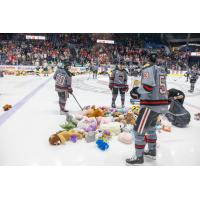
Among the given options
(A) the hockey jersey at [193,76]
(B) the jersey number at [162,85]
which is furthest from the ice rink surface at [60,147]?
(A) the hockey jersey at [193,76]

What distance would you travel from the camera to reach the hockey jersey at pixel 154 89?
2598mm

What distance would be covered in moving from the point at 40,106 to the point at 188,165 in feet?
Result: 12.4

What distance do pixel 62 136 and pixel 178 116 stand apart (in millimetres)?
2103

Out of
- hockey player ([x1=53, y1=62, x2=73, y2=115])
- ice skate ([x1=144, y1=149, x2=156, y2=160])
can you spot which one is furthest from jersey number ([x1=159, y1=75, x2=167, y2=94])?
hockey player ([x1=53, y1=62, x2=73, y2=115])

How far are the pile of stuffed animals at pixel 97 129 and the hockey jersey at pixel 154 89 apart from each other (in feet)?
2.72

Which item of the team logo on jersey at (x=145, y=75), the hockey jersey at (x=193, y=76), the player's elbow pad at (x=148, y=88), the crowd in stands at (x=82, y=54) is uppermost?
the crowd in stands at (x=82, y=54)

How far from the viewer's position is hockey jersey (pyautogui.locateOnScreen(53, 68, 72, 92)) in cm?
489

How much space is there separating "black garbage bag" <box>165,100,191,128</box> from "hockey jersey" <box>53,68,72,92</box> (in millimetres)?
2041

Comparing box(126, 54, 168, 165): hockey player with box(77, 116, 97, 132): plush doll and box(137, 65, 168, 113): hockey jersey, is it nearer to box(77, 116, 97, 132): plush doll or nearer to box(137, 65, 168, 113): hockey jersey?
box(137, 65, 168, 113): hockey jersey

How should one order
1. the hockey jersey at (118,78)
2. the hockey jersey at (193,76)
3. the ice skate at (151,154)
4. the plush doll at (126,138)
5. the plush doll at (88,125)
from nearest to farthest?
the ice skate at (151,154), the plush doll at (126,138), the plush doll at (88,125), the hockey jersey at (118,78), the hockey jersey at (193,76)

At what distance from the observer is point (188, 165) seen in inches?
112

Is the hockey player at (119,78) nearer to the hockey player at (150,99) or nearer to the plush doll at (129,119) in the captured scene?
the plush doll at (129,119)

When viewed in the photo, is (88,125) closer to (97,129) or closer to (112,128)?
(97,129)
